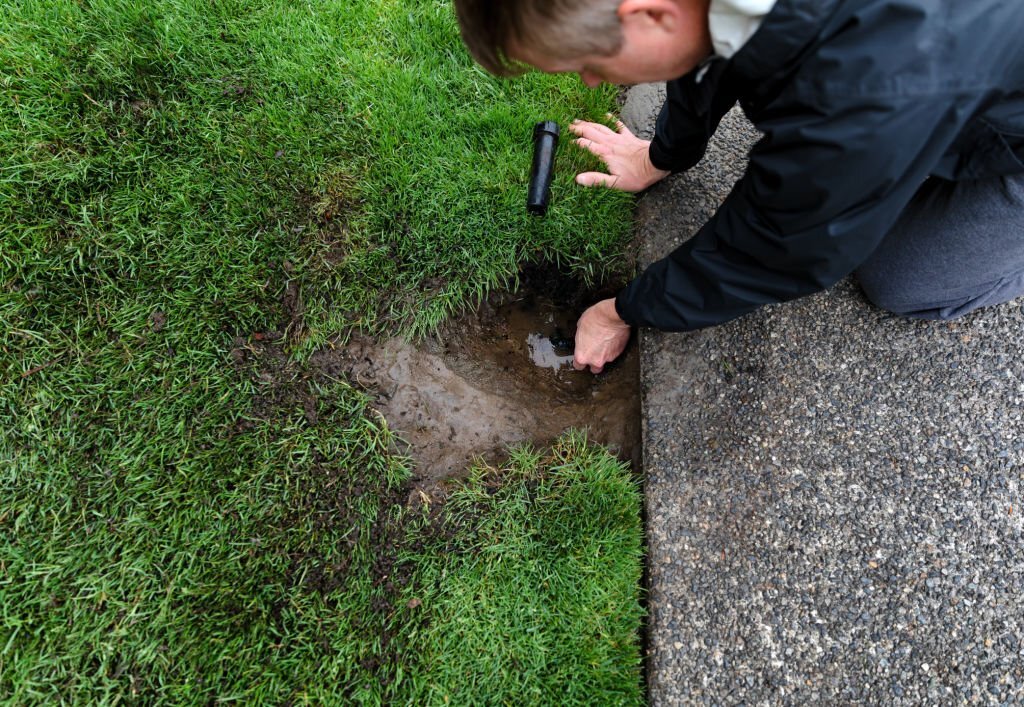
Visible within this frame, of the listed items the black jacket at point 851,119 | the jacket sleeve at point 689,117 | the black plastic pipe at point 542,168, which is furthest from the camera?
the black plastic pipe at point 542,168

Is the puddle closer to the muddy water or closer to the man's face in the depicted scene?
the muddy water

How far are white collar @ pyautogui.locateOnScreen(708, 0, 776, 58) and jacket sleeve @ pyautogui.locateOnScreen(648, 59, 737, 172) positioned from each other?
0.89ft

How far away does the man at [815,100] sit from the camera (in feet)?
3.70

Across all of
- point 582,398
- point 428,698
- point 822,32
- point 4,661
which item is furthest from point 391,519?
Result: point 822,32

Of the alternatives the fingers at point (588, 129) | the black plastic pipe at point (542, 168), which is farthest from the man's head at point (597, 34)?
the fingers at point (588, 129)

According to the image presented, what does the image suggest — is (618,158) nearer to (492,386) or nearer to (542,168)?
(542,168)

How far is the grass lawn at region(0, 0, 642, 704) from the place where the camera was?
6.25ft

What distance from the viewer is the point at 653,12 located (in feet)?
3.91

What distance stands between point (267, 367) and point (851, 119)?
1.93m

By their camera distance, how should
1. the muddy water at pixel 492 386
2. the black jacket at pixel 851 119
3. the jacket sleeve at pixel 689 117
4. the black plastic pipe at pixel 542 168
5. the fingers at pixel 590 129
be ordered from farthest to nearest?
the fingers at pixel 590 129 → the black plastic pipe at pixel 542 168 → the muddy water at pixel 492 386 → the jacket sleeve at pixel 689 117 → the black jacket at pixel 851 119

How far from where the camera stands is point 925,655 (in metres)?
1.84

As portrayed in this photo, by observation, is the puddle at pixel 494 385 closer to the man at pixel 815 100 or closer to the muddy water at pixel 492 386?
the muddy water at pixel 492 386

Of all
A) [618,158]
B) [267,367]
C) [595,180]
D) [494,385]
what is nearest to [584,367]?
[494,385]

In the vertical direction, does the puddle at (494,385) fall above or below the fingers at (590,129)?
below
